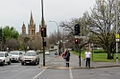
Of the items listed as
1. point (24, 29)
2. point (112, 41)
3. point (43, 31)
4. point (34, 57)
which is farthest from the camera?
point (24, 29)

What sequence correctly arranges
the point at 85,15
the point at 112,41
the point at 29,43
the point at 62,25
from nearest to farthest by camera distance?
1. the point at 112,41
2. the point at 85,15
3. the point at 62,25
4. the point at 29,43

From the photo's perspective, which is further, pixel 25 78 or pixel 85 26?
pixel 85 26

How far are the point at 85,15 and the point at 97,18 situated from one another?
2471mm

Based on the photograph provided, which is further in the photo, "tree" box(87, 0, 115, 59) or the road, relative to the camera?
"tree" box(87, 0, 115, 59)

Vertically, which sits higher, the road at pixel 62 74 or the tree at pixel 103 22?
the tree at pixel 103 22

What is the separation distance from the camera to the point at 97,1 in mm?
34188

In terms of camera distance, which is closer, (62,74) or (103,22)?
(62,74)

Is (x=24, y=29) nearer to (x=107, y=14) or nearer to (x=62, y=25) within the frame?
(x=62, y=25)

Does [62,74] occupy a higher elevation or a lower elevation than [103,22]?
lower

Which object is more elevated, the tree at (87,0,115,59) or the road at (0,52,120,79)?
the tree at (87,0,115,59)

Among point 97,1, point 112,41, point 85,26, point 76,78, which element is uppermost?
point 97,1

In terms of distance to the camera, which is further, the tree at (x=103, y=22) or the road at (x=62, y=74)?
the tree at (x=103, y=22)

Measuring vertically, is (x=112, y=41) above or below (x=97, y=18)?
below

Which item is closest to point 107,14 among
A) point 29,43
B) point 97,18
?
point 97,18
